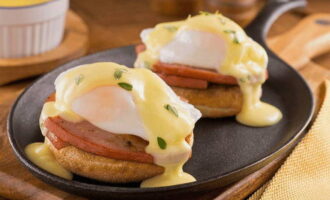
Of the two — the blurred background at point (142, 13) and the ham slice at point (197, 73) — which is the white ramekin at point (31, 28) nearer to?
the blurred background at point (142, 13)

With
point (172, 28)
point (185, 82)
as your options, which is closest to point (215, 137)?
point (185, 82)

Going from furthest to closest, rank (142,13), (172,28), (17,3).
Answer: (142,13) < (17,3) < (172,28)

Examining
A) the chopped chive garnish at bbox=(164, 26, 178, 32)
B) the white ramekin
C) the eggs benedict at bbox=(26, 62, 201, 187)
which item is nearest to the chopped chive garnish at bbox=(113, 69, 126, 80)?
the eggs benedict at bbox=(26, 62, 201, 187)

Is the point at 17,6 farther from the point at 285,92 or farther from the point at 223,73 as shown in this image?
the point at 285,92

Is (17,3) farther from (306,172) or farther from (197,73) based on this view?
(306,172)

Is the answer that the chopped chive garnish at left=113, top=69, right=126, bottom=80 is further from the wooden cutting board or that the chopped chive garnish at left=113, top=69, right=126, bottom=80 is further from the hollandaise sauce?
the hollandaise sauce

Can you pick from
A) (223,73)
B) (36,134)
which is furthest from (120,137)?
(223,73)

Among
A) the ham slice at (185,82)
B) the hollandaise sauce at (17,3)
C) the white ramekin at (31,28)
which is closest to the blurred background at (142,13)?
the white ramekin at (31,28)
